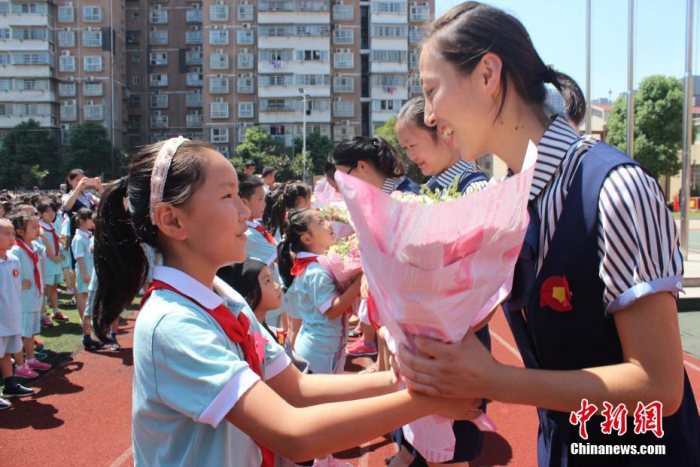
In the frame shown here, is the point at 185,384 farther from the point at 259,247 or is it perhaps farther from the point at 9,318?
the point at 9,318

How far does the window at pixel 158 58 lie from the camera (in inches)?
2274

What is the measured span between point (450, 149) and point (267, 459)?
2.20m

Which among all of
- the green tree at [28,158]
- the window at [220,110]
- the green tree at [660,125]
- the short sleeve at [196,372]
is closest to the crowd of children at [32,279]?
the short sleeve at [196,372]

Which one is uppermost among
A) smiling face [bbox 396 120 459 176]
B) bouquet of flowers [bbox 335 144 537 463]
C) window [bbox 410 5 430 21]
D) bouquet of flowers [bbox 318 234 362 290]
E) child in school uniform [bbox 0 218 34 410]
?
window [bbox 410 5 430 21]

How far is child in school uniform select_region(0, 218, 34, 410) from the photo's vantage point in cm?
552

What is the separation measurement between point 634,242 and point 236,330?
107cm

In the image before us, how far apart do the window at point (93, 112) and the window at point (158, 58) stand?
8.18 metres

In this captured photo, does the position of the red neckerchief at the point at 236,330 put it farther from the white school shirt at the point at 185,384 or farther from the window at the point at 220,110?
the window at the point at 220,110

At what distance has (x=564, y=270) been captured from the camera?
1.31m

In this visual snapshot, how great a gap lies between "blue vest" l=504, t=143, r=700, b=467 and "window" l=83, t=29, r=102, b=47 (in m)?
58.6

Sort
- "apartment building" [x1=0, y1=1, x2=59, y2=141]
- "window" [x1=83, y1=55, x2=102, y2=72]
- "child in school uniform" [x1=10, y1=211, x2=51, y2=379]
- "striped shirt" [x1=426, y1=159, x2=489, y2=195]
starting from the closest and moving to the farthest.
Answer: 1. "striped shirt" [x1=426, y1=159, x2=489, y2=195]
2. "child in school uniform" [x1=10, y1=211, x2=51, y2=379]
3. "apartment building" [x1=0, y1=1, x2=59, y2=141]
4. "window" [x1=83, y1=55, x2=102, y2=72]

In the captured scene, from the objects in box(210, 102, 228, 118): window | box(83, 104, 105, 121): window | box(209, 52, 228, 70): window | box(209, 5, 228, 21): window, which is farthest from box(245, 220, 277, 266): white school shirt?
box(83, 104, 105, 121): window

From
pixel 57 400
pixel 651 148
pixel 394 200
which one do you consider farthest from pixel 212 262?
pixel 651 148

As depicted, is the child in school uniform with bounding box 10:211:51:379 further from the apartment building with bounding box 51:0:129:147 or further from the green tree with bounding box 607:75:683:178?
the apartment building with bounding box 51:0:129:147
